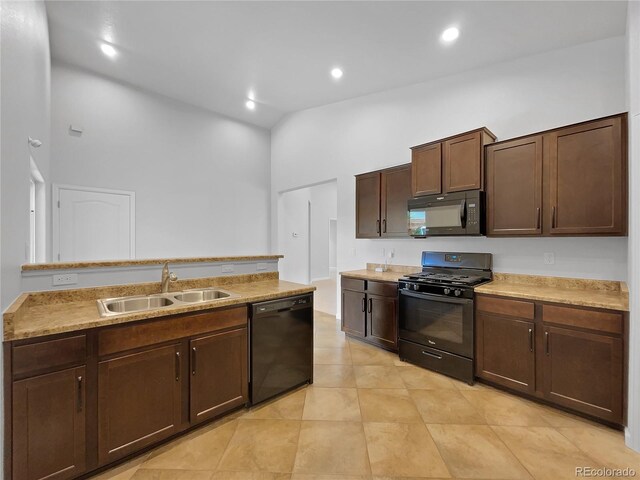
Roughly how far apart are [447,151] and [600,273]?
1739 millimetres

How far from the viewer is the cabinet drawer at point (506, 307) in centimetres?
232

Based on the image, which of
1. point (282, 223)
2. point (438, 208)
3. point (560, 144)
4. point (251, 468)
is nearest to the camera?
point (251, 468)

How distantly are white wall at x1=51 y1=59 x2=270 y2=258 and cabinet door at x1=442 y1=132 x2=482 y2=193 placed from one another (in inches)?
157

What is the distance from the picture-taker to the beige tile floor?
1658 mm

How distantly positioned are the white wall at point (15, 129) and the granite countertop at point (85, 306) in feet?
0.42

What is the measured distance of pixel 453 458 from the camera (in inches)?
69.2

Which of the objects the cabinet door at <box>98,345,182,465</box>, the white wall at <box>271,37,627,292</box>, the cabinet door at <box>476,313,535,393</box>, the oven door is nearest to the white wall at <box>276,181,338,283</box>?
the white wall at <box>271,37,627,292</box>

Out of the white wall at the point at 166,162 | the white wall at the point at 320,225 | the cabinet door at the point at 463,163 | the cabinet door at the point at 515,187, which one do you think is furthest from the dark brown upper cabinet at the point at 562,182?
the white wall at the point at 320,225

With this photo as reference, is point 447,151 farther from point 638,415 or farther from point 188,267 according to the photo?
point 188,267

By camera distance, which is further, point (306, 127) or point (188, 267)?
point (306, 127)

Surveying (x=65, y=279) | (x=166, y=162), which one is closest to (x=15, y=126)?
(x=65, y=279)

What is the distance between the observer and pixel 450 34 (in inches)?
109

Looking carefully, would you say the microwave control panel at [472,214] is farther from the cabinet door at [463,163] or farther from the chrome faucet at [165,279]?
the chrome faucet at [165,279]

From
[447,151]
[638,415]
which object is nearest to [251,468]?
[638,415]
